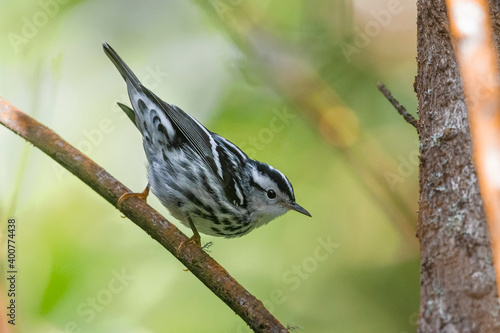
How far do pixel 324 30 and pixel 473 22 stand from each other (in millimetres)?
3136

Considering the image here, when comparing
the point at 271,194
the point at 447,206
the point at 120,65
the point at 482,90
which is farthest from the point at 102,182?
the point at 482,90

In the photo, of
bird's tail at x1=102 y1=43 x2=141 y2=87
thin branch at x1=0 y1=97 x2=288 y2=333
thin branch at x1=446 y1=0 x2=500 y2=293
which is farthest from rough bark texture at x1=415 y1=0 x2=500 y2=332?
bird's tail at x1=102 y1=43 x2=141 y2=87

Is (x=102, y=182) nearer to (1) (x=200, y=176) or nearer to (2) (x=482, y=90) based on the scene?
(1) (x=200, y=176)

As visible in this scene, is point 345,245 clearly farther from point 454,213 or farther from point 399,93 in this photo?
point 454,213

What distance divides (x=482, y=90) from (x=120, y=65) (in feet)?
9.02

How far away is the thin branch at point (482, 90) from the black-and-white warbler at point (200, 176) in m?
1.90

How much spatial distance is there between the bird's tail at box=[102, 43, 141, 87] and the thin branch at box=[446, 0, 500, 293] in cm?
250

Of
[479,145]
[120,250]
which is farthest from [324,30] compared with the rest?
[479,145]

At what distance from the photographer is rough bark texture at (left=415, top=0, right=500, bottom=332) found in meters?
1.73

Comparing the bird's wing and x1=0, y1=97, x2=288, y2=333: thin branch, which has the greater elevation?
the bird's wing

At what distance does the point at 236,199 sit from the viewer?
3.74m

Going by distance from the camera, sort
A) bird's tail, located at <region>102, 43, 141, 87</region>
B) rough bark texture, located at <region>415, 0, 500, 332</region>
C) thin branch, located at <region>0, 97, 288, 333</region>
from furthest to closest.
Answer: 1. bird's tail, located at <region>102, 43, 141, 87</region>
2. thin branch, located at <region>0, 97, 288, 333</region>
3. rough bark texture, located at <region>415, 0, 500, 332</region>

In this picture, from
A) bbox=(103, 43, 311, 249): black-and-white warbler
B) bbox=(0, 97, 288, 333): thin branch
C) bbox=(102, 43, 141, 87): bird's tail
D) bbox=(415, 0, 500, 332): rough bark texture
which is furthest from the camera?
bbox=(102, 43, 141, 87): bird's tail

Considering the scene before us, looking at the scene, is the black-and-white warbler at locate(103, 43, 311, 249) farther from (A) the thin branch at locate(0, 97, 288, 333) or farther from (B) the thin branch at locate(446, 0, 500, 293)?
(B) the thin branch at locate(446, 0, 500, 293)
